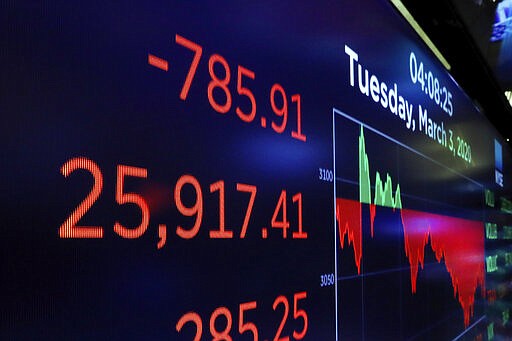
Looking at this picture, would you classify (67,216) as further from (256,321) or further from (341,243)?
(341,243)

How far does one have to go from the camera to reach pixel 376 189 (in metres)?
1.83

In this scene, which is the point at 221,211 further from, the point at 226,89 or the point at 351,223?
the point at 351,223

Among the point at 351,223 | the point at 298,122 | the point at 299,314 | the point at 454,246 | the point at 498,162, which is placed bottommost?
the point at 299,314

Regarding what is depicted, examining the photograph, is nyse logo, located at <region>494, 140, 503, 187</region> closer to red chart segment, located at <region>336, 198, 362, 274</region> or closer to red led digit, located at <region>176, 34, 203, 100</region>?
red chart segment, located at <region>336, 198, 362, 274</region>

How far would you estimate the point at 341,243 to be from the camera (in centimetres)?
157

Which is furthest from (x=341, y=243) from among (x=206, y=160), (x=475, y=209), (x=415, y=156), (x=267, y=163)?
(x=475, y=209)

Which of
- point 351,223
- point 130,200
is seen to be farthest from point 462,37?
point 130,200

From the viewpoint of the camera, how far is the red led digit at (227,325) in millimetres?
1017

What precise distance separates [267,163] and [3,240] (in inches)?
25.9

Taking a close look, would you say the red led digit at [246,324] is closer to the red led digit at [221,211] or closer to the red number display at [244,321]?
the red number display at [244,321]

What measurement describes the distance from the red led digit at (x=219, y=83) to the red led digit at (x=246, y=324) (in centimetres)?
38

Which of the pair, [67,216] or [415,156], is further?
[415,156]

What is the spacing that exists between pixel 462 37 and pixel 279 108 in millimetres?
2368

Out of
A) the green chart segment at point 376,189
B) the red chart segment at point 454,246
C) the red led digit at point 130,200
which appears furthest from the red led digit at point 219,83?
the red chart segment at point 454,246
